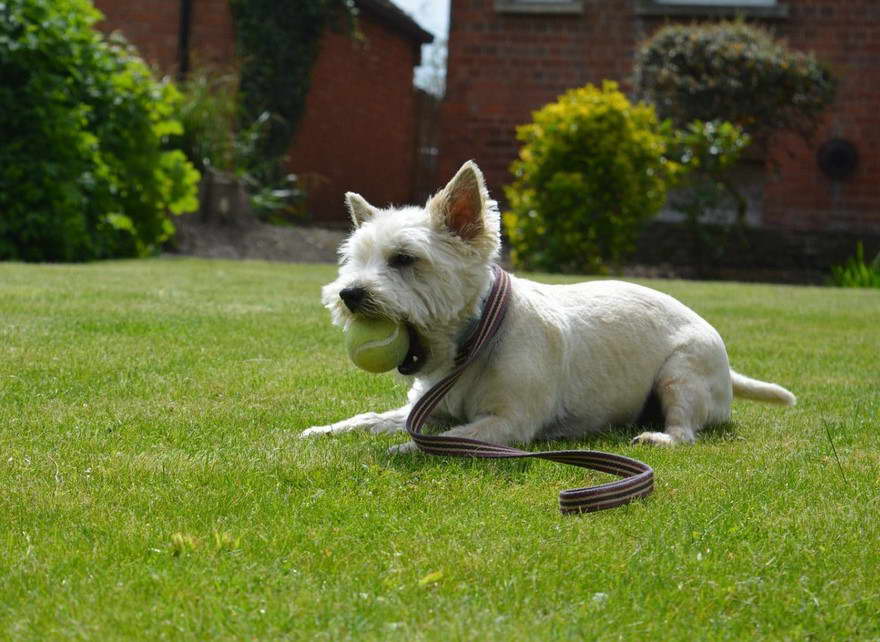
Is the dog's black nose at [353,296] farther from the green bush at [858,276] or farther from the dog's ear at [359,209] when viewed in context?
the green bush at [858,276]

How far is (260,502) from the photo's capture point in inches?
138

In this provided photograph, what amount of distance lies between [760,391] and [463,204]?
6.86ft

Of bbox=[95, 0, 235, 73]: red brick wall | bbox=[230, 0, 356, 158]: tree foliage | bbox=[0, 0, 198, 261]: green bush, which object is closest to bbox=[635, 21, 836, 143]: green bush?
bbox=[230, 0, 356, 158]: tree foliage

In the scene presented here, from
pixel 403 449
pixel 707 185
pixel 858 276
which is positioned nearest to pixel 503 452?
pixel 403 449

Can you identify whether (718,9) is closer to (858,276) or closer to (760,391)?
(858,276)

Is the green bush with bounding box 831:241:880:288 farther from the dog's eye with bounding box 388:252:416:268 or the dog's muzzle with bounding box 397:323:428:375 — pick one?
the dog's eye with bounding box 388:252:416:268

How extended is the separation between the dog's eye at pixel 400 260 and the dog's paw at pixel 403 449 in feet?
2.47

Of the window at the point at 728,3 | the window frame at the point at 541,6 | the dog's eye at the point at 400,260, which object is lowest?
the dog's eye at the point at 400,260

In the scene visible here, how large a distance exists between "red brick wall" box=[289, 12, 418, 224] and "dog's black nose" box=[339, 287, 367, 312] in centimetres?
1728

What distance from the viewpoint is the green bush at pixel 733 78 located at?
16141mm

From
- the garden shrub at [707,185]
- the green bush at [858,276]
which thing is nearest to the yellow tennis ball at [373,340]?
the garden shrub at [707,185]

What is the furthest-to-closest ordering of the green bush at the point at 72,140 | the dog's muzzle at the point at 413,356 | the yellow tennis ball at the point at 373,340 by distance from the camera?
the green bush at the point at 72,140 < the dog's muzzle at the point at 413,356 < the yellow tennis ball at the point at 373,340

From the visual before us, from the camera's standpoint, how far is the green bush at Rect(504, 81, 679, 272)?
569 inches

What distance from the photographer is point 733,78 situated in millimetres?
16281
